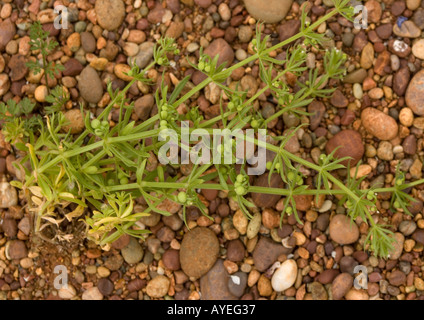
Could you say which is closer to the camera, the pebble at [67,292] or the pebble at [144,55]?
the pebble at [67,292]

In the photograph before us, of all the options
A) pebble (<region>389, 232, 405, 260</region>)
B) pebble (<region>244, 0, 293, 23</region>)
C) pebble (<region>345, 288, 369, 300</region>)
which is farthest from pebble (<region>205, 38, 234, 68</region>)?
pebble (<region>345, 288, 369, 300</region>)

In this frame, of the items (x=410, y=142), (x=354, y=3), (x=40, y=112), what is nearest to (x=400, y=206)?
(x=410, y=142)

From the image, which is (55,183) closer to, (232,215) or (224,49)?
(232,215)

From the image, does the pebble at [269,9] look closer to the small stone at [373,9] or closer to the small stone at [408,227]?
the small stone at [373,9]

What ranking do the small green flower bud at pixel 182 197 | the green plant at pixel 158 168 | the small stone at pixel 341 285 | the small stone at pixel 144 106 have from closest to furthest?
the small green flower bud at pixel 182 197 < the green plant at pixel 158 168 < the small stone at pixel 341 285 < the small stone at pixel 144 106

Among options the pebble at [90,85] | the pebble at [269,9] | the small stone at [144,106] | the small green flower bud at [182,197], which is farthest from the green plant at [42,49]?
the small green flower bud at [182,197]

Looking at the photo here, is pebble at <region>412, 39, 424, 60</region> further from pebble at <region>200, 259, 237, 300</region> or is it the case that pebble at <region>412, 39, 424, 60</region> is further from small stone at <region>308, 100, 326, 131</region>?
pebble at <region>200, 259, 237, 300</region>
